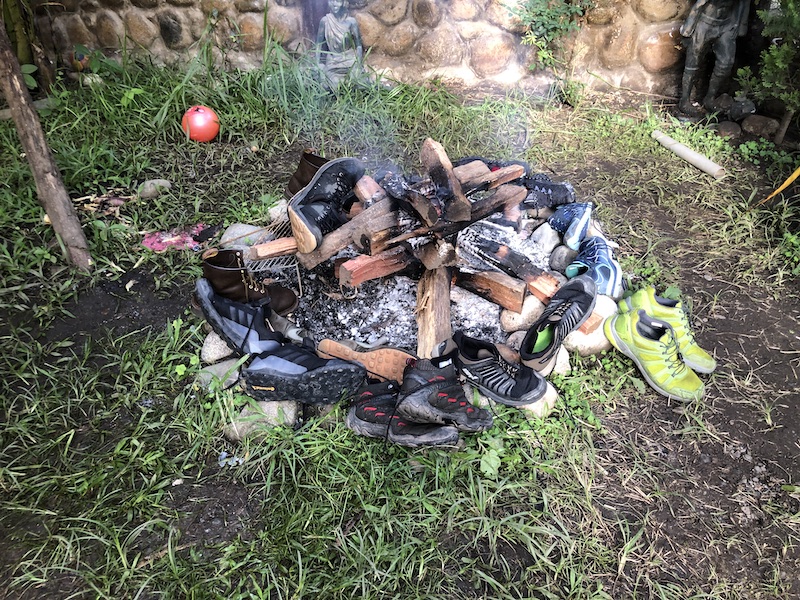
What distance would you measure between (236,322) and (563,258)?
171 cm

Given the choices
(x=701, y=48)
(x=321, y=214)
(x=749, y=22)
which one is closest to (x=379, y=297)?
(x=321, y=214)

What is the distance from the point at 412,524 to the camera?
2018 millimetres

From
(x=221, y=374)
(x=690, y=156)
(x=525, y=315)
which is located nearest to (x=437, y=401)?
(x=525, y=315)

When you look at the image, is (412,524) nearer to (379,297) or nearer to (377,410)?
(377,410)

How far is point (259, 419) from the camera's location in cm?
230

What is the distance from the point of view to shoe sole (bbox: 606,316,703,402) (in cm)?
248

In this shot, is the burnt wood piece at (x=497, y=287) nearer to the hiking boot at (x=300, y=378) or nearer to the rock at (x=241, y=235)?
the hiking boot at (x=300, y=378)

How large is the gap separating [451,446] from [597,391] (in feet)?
2.55

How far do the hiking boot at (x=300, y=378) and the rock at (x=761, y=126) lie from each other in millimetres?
3561

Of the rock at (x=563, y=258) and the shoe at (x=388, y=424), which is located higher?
the rock at (x=563, y=258)

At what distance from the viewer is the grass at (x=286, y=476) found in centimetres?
189

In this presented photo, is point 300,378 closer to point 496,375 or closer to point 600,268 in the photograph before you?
point 496,375

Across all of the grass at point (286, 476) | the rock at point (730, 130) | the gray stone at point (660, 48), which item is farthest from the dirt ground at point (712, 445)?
the gray stone at point (660, 48)

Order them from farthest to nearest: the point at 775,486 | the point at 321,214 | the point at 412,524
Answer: the point at 321,214 < the point at 775,486 < the point at 412,524
